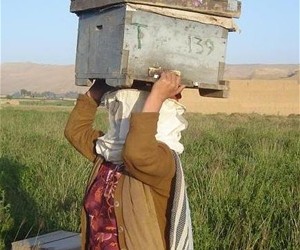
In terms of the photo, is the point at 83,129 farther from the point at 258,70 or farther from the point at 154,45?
the point at 258,70

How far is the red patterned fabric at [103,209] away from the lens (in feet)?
9.76

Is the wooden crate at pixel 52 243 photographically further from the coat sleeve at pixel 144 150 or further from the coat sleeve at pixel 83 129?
the coat sleeve at pixel 144 150

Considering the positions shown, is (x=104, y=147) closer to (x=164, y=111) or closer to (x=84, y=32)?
(x=164, y=111)

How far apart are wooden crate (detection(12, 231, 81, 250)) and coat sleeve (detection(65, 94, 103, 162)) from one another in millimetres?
941

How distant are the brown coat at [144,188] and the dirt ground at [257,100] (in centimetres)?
5716

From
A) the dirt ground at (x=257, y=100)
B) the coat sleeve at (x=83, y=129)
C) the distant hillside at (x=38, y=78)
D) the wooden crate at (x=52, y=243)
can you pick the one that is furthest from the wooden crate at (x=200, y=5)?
the distant hillside at (x=38, y=78)

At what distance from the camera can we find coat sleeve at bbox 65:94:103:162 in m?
3.36

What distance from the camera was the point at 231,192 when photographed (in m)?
6.03

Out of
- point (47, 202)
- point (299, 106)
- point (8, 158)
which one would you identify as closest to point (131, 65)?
point (47, 202)

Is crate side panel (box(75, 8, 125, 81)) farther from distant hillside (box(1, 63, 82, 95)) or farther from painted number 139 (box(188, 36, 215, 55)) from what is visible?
distant hillside (box(1, 63, 82, 95))

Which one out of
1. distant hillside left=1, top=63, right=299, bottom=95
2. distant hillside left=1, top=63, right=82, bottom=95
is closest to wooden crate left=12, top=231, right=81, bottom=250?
distant hillside left=1, top=63, right=299, bottom=95

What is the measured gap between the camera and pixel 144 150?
8.80 feet

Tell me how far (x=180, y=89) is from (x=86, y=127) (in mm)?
734

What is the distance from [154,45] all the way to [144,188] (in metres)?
0.69
